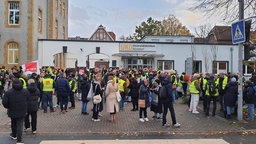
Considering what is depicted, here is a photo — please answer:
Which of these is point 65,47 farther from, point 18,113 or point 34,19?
point 18,113

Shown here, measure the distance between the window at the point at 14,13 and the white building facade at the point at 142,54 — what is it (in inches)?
129

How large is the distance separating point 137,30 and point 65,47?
45445 millimetres

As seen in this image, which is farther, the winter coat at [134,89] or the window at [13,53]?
the window at [13,53]

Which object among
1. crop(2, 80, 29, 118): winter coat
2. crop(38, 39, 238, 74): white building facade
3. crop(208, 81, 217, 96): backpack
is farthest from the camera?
crop(38, 39, 238, 74): white building facade

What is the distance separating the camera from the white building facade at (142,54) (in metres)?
30.4

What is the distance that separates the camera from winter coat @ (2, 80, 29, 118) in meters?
8.81

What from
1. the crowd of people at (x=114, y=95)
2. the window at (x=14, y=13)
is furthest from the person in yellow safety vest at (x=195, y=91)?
the window at (x=14, y=13)

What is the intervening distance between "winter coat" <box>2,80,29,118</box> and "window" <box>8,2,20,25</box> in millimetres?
24388

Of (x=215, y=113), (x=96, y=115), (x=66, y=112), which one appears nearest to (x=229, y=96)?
(x=215, y=113)

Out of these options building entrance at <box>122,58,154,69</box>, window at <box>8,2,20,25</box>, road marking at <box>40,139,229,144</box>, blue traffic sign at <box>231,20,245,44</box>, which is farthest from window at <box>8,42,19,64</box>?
road marking at <box>40,139,229,144</box>

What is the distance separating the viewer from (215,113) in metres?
14.5

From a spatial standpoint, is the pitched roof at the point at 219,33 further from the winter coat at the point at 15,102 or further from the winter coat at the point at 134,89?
the winter coat at the point at 15,102

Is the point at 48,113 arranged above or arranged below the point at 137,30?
below

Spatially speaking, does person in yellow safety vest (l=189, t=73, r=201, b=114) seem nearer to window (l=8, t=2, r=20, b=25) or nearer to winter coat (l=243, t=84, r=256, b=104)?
winter coat (l=243, t=84, r=256, b=104)
